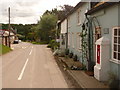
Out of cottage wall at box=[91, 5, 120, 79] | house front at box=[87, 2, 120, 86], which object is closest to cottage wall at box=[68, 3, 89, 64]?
cottage wall at box=[91, 5, 120, 79]

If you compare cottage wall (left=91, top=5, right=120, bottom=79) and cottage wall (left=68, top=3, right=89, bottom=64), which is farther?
cottage wall (left=68, top=3, right=89, bottom=64)

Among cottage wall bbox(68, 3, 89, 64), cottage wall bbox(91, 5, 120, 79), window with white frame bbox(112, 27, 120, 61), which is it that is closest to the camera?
cottage wall bbox(91, 5, 120, 79)

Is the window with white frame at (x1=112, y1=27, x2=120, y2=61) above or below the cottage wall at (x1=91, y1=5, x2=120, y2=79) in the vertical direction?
below

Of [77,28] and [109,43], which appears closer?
[109,43]

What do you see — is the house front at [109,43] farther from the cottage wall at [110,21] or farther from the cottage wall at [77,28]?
the cottage wall at [77,28]

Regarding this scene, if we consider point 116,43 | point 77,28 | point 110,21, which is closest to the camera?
point 116,43

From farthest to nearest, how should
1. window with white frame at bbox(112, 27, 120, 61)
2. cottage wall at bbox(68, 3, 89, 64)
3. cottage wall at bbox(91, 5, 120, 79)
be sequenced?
cottage wall at bbox(68, 3, 89, 64) → window with white frame at bbox(112, 27, 120, 61) → cottage wall at bbox(91, 5, 120, 79)

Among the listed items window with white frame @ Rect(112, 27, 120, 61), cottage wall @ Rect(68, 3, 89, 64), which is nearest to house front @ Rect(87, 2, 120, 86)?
window with white frame @ Rect(112, 27, 120, 61)

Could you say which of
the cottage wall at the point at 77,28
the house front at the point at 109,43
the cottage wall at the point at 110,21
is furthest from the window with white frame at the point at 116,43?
the cottage wall at the point at 77,28

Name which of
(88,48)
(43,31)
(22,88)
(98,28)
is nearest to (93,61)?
(88,48)

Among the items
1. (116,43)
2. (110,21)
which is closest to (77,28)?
(110,21)

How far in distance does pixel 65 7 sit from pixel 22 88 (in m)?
56.7

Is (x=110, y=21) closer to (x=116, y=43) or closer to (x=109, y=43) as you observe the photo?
(x=109, y=43)

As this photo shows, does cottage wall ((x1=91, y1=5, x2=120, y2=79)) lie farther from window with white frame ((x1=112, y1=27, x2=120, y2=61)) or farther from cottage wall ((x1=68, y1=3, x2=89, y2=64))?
cottage wall ((x1=68, y1=3, x2=89, y2=64))
